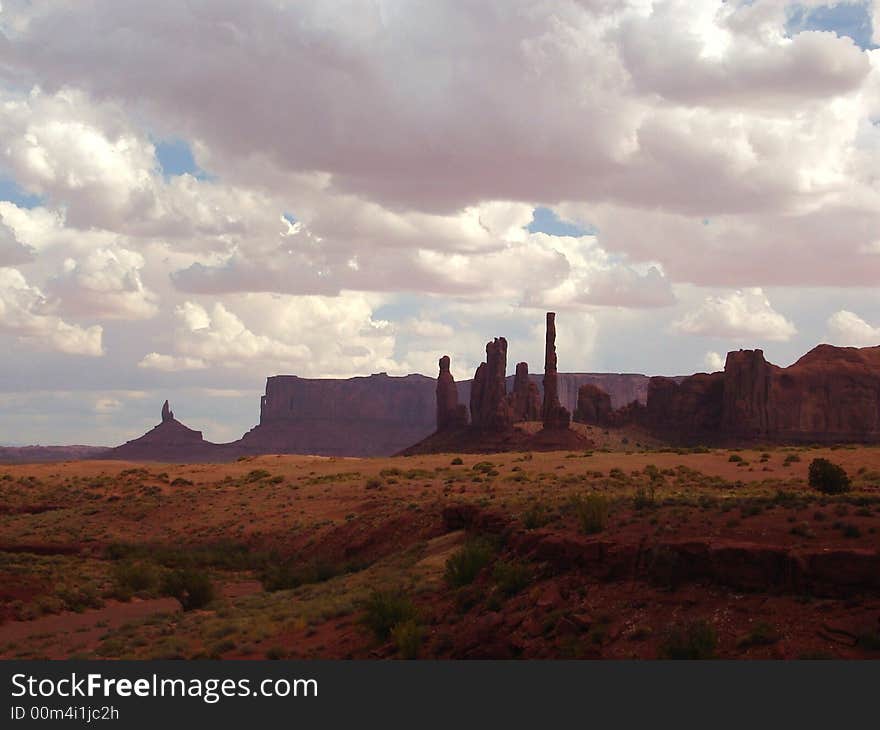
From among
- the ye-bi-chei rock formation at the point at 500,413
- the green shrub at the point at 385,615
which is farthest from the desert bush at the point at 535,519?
the ye-bi-chei rock formation at the point at 500,413

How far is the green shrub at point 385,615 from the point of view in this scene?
19438 millimetres

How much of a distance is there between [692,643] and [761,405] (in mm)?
121242

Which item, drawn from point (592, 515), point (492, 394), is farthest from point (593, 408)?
point (592, 515)

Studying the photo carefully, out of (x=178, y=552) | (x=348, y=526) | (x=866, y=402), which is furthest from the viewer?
(x=866, y=402)

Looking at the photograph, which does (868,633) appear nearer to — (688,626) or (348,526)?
(688,626)

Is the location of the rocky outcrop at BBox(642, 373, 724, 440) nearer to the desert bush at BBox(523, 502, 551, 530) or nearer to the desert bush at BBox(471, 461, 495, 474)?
the desert bush at BBox(471, 461, 495, 474)

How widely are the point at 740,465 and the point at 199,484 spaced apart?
36.7m

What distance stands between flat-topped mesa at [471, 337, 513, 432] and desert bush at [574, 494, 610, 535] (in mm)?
107254

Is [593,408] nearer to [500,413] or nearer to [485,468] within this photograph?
[500,413]

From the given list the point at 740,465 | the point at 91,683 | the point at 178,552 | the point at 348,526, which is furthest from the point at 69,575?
the point at 740,465

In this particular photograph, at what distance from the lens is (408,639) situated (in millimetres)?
18109

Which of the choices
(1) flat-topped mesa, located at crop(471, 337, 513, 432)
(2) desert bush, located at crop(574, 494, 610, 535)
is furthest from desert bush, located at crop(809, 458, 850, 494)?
(1) flat-topped mesa, located at crop(471, 337, 513, 432)

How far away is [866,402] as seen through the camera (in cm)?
13488

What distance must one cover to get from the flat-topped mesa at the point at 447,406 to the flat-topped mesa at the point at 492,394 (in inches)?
73.8
